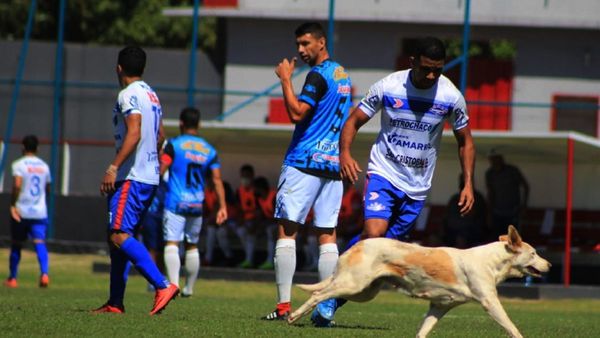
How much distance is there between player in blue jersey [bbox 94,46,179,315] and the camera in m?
10.2

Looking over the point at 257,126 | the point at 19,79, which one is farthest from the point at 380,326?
the point at 19,79

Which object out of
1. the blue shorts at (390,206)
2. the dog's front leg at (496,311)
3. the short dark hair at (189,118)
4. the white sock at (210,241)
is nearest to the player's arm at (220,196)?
the short dark hair at (189,118)

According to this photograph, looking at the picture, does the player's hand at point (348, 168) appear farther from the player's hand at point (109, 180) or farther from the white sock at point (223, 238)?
the white sock at point (223, 238)

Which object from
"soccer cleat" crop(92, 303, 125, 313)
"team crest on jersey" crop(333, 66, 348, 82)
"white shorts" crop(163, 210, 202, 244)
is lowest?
"soccer cleat" crop(92, 303, 125, 313)

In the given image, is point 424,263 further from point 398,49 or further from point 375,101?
point 398,49

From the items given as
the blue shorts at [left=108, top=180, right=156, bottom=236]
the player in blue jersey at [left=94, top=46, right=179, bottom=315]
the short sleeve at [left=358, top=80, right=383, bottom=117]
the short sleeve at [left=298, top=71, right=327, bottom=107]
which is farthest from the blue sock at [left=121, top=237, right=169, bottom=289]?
the short sleeve at [left=358, top=80, right=383, bottom=117]

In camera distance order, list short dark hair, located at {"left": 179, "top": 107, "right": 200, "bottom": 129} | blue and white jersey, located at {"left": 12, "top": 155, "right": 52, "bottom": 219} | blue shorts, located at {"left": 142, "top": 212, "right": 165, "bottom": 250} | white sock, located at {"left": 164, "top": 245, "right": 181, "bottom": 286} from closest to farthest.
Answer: white sock, located at {"left": 164, "top": 245, "right": 181, "bottom": 286}
short dark hair, located at {"left": 179, "top": 107, "right": 200, "bottom": 129}
blue shorts, located at {"left": 142, "top": 212, "right": 165, "bottom": 250}
blue and white jersey, located at {"left": 12, "top": 155, "right": 52, "bottom": 219}

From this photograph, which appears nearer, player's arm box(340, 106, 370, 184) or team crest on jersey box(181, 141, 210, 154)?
player's arm box(340, 106, 370, 184)

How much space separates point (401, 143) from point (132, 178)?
2106 millimetres

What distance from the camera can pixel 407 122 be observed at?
31.8ft

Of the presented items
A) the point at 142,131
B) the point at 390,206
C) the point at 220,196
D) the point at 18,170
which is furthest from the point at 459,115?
the point at 18,170

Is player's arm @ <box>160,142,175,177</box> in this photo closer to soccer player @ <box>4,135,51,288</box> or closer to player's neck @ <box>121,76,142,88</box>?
soccer player @ <box>4,135,51,288</box>

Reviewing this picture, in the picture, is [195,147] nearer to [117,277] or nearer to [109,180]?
[117,277]

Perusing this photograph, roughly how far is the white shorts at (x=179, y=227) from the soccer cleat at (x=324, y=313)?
19.7ft
